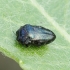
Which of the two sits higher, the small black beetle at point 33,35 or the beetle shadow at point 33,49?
the small black beetle at point 33,35

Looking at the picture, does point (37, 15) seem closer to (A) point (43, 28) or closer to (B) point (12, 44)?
(A) point (43, 28)

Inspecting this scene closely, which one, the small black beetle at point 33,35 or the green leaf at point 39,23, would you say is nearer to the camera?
the green leaf at point 39,23

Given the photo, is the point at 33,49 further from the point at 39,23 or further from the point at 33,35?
the point at 39,23

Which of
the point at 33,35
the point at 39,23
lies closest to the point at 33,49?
the point at 33,35

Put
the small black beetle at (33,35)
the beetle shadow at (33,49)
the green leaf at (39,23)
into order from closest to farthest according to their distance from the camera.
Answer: the green leaf at (39,23)
the beetle shadow at (33,49)
the small black beetle at (33,35)

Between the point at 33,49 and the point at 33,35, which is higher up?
the point at 33,35

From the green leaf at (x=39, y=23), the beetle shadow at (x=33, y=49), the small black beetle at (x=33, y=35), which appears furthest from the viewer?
the small black beetle at (x=33, y=35)
